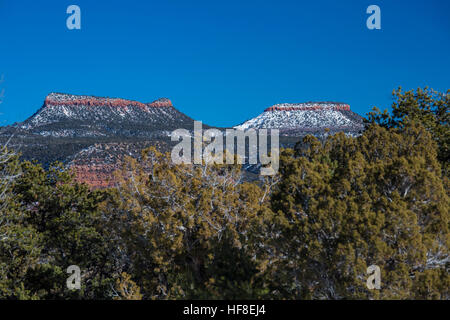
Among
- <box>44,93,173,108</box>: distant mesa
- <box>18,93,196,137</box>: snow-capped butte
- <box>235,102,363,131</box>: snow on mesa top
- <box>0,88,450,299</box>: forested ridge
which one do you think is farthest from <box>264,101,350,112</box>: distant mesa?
<box>0,88,450,299</box>: forested ridge

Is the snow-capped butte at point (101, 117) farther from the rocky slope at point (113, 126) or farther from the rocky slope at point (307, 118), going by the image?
the rocky slope at point (307, 118)

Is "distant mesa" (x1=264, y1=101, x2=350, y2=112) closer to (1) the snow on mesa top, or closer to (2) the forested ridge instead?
(1) the snow on mesa top

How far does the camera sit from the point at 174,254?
623 inches

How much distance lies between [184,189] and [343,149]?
626cm

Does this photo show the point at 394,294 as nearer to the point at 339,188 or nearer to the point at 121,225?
the point at 339,188

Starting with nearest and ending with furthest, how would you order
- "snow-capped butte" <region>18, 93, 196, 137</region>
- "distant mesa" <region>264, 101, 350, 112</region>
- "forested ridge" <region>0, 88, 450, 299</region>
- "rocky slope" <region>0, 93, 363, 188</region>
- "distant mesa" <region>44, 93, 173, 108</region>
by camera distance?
"forested ridge" <region>0, 88, 450, 299</region>, "rocky slope" <region>0, 93, 363, 188</region>, "snow-capped butte" <region>18, 93, 196, 137</region>, "distant mesa" <region>44, 93, 173, 108</region>, "distant mesa" <region>264, 101, 350, 112</region>

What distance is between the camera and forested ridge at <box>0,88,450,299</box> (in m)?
9.77

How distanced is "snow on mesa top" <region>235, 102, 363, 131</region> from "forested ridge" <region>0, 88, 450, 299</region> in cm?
11308

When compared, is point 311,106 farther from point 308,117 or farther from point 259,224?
point 259,224

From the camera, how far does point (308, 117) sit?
484 ft

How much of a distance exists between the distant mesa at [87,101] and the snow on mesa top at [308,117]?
39298 mm

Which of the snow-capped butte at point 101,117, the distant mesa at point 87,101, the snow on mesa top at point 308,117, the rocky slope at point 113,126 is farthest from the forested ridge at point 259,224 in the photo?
the snow on mesa top at point 308,117

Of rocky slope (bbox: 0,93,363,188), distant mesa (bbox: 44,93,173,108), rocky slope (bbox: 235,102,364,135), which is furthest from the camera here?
rocky slope (bbox: 235,102,364,135)
